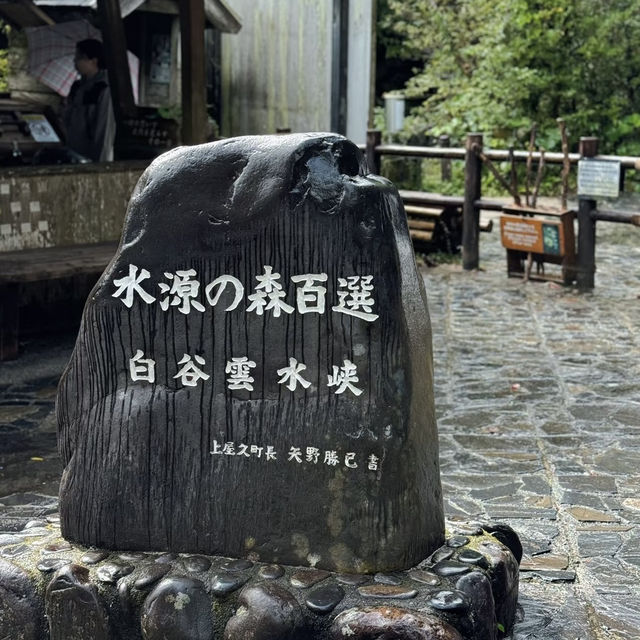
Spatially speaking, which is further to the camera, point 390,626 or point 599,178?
point 599,178

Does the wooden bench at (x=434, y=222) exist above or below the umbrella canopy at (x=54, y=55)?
below

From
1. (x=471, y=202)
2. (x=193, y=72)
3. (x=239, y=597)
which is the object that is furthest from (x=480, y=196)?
(x=239, y=597)

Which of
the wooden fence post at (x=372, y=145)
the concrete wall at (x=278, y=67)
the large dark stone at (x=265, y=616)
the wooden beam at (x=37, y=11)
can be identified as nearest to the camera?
the large dark stone at (x=265, y=616)

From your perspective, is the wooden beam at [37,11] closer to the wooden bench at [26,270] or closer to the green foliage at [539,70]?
the wooden bench at [26,270]

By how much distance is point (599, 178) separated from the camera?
991 centimetres

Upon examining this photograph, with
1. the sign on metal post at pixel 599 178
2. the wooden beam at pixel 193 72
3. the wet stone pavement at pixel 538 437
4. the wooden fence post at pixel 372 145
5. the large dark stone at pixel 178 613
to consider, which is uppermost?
the wooden beam at pixel 193 72

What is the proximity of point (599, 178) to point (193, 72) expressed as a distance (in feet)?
12.5

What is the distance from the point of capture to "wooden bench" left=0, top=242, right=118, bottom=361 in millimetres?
7430

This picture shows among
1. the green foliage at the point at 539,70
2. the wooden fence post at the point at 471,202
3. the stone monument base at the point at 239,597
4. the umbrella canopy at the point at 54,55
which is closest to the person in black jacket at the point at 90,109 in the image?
the umbrella canopy at the point at 54,55

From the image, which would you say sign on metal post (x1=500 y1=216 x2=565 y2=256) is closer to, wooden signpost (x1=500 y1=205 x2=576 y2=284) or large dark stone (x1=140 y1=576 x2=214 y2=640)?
wooden signpost (x1=500 y1=205 x2=576 y2=284)

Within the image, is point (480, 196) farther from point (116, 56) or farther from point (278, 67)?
point (116, 56)

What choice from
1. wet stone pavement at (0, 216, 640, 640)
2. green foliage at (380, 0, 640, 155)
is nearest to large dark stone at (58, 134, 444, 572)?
wet stone pavement at (0, 216, 640, 640)

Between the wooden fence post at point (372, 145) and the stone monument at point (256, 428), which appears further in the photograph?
the wooden fence post at point (372, 145)

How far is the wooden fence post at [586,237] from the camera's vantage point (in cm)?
1010
